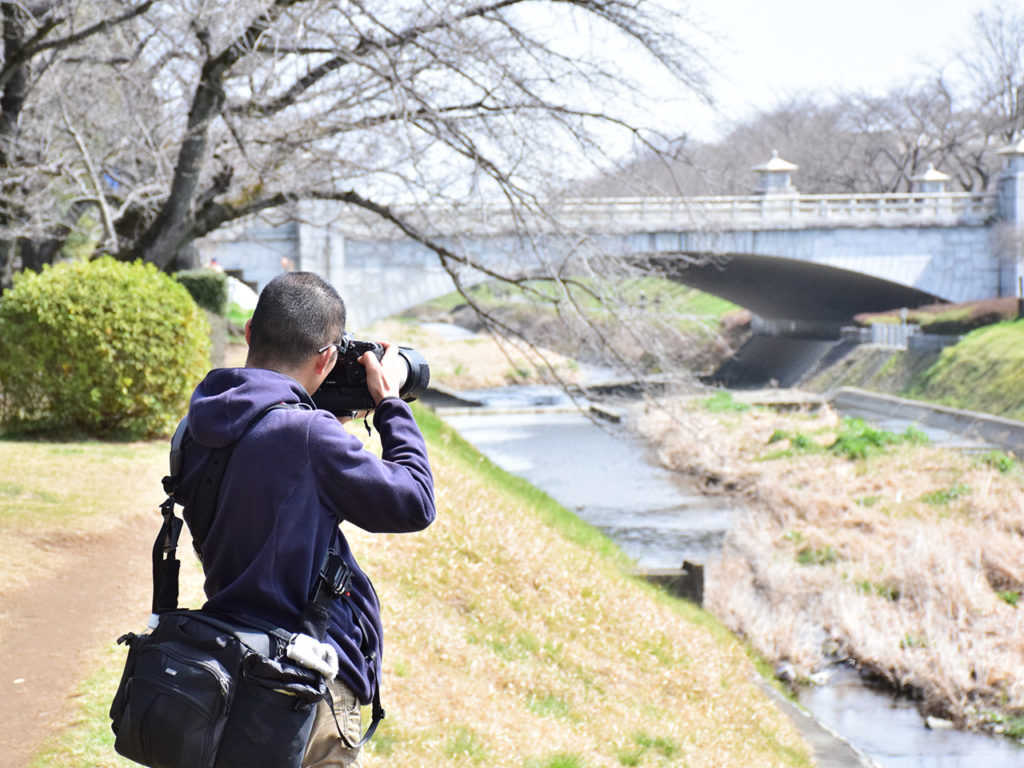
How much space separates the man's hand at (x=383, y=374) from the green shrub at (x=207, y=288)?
17.3m

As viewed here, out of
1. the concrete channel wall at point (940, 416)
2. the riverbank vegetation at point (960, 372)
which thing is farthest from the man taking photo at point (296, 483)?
the riverbank vegetation at point (960, 372)

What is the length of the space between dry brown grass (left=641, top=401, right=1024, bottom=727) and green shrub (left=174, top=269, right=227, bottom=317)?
9340mm

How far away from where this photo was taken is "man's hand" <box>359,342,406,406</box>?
2.82 metres

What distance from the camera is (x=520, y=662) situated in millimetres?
7227

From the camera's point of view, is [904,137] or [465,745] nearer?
[465,745]

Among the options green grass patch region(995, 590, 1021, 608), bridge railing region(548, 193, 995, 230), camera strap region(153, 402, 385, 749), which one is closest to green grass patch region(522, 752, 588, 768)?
camera strap region(153, 402, 385, 749)

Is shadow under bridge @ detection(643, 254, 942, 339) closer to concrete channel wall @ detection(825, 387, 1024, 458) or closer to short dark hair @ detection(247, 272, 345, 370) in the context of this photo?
concrete channel wall @ detection(825, 387, 1024, 458)

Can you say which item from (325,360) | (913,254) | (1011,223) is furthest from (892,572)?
(1011,223)

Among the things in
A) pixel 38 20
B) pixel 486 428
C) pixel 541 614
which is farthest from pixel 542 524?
pixel 486 428

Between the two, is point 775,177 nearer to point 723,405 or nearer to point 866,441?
point 723,405

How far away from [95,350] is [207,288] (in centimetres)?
875

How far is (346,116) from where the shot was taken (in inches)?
448

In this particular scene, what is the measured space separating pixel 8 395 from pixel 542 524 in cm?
583

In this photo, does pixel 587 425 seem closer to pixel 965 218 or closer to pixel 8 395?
pixel 965 218
